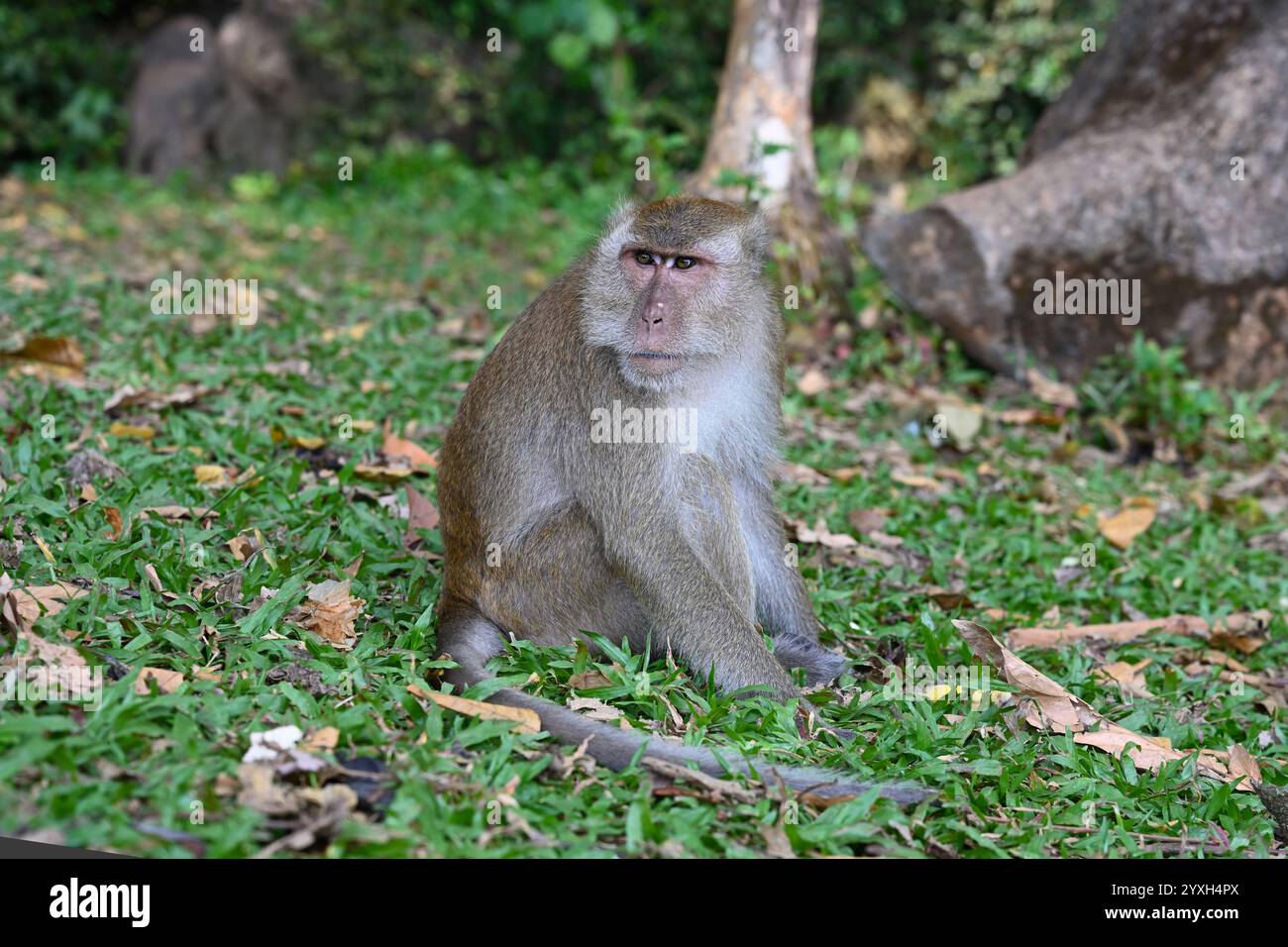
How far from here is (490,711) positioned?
3.59 m

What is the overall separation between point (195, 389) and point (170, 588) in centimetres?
228

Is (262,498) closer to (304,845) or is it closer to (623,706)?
(623,706)

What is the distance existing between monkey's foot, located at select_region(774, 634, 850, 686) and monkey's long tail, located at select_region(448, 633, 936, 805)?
0.85 m

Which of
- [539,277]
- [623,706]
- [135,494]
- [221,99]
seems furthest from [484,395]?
[221,99]

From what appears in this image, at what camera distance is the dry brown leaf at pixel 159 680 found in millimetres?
3398

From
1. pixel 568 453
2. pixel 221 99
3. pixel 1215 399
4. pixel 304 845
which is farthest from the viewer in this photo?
pixel 221 99

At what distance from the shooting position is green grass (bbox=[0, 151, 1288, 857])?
313 centimetres

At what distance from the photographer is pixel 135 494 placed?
4.88m

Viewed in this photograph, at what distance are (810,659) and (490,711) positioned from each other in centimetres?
140

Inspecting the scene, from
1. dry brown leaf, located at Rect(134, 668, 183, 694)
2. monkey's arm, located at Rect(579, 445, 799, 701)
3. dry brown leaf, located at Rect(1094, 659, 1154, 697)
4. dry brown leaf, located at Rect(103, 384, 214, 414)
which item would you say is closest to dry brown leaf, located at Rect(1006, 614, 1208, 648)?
dry brown leaf, located at Rect(1094, 659, 1154, 697)

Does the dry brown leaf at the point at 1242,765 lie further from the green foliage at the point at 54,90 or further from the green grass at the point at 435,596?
the green foliage at the point at 54,90

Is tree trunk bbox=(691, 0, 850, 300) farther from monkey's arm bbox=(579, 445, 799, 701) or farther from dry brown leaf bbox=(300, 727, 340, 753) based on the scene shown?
dry brown leaf bbox=(300, 727, 340, 753)

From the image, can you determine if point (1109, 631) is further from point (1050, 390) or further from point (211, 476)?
point (211, 476)
